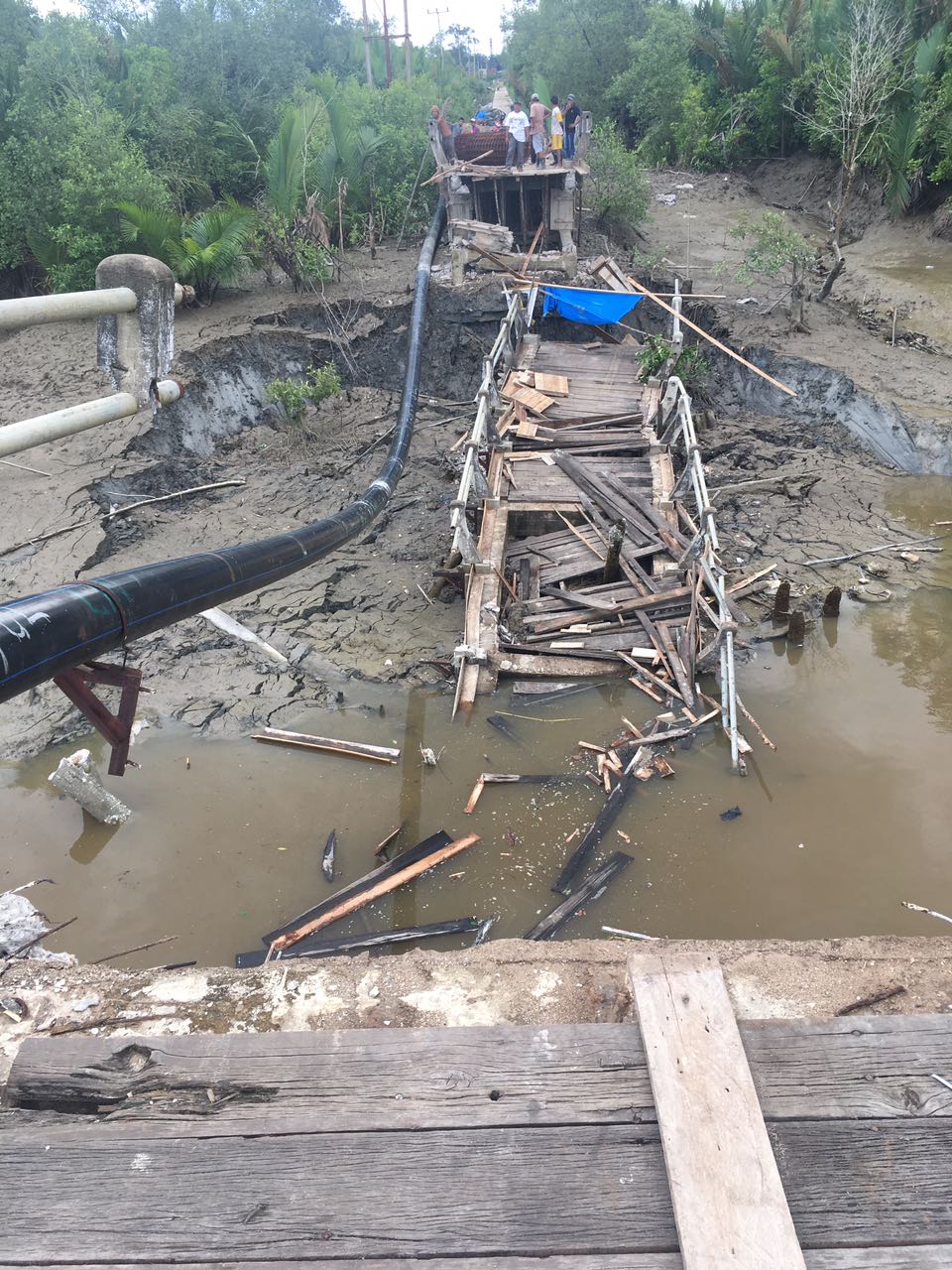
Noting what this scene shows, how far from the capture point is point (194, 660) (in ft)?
32.0

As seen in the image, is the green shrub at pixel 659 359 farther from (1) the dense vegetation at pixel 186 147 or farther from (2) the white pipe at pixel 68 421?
(2) the white pipe at pixel 68 421

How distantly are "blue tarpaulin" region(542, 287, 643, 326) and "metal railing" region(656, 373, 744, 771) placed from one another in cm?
370

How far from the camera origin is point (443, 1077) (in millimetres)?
2266

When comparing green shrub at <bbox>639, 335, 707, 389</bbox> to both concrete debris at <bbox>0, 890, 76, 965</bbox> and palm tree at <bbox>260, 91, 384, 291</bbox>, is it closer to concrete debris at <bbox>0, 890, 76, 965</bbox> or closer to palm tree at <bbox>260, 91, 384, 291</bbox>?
palm tree at <bbox>260, 91, 384, 291</bbox>

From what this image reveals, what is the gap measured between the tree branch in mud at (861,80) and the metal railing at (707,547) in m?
8.88

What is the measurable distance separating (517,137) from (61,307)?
66.5ft

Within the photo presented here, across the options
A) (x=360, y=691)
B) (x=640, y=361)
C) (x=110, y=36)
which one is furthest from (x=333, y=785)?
(x=110, y=36)

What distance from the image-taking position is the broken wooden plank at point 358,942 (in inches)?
245

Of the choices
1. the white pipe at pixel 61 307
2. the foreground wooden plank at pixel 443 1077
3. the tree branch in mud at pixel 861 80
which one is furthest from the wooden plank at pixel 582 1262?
the tree branch in mud at pixel 861 80

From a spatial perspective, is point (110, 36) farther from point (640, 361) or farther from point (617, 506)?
point (617, 506)

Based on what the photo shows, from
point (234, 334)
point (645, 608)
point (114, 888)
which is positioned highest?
point (234, 334)

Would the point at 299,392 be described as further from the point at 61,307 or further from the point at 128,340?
the point at 61,307

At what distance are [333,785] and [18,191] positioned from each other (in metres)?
16.9

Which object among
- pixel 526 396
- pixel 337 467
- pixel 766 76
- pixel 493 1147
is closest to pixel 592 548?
pixel 526 396
